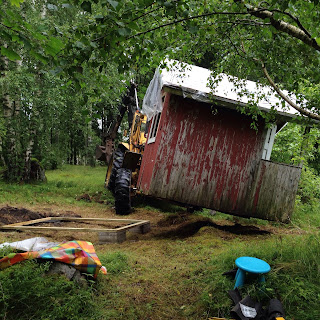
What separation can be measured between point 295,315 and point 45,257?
2.81 metres

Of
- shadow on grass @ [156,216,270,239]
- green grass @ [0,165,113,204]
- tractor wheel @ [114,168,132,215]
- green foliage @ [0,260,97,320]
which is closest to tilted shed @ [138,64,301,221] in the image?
shadow on grass @ [156,216,270,239]

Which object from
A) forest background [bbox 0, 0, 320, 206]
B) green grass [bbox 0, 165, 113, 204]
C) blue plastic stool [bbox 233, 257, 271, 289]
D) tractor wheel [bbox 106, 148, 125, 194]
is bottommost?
green grass [bbox 0, 165, 113, 204]

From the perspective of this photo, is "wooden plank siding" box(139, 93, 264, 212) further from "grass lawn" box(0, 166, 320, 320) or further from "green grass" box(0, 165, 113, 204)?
"green grass" box(0, 165, 113, 204)

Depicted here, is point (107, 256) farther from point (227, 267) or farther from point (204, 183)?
point (204, 183)

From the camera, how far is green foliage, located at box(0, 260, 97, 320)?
2.65 meters

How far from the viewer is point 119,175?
29.1 ft

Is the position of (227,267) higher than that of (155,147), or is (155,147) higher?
(155,147)

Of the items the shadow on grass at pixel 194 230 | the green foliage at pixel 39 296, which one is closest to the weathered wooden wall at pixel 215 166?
the shadow on grass at pixel 194 230

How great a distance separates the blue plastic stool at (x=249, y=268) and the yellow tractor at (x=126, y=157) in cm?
527

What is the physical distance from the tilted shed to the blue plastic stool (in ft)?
11.7

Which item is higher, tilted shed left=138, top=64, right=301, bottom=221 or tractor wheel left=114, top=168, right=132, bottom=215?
tilted shed left=138, top=64, right=301, bottom=221

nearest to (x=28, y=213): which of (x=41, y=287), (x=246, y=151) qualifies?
(x=41, y=287)

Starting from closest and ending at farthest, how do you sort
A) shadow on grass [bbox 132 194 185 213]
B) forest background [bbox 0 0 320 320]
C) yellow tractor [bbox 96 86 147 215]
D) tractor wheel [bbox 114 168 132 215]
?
forest background [bbox 0 0 320 320] < tractor wheel [bbox 114 168 132 215] < yellow tractor [bbox 96 86 147 215] < shadow on grass [bbox 132 194 185 213]

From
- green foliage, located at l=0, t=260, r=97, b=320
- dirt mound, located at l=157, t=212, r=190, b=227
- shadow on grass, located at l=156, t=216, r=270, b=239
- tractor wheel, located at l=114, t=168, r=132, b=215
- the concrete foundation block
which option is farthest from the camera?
tractor wheel, located at l=114, t=168, r=132, b=215
